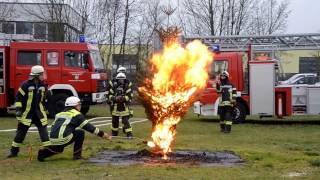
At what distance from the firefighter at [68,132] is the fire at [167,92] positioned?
4.29ft

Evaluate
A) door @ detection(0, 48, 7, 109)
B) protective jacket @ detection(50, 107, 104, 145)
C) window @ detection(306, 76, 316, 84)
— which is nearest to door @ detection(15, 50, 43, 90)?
door @ detection(0, 48, 7, 109)

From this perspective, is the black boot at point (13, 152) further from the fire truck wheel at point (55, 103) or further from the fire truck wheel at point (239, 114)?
the fire truck wheel at point (239, 114)

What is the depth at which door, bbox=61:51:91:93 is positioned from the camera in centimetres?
2241

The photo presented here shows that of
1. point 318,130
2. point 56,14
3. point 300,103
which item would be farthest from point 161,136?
point 56,14

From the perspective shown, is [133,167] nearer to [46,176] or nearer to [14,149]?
[46,176]

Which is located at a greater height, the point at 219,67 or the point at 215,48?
the point at 215,48

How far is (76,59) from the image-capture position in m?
22.6

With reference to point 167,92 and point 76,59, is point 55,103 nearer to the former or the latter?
point 76,59

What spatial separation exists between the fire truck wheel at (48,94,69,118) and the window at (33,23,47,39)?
1667cm

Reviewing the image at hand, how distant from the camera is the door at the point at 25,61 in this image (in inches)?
885

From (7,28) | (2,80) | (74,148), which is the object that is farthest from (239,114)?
(7,28)

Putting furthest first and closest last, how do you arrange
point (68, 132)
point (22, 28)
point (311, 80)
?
point (22, 28)
point (311, 80)
point (68, 132)

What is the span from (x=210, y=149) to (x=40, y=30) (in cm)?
2913

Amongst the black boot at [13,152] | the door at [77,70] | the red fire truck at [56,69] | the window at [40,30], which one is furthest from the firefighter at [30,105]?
the window at [40,30]
